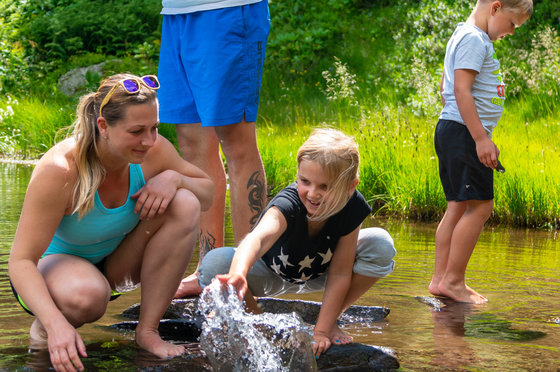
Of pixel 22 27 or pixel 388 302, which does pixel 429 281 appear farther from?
pixel 22 27

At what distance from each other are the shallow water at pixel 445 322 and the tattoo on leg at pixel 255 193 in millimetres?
523

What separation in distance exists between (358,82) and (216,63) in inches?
289

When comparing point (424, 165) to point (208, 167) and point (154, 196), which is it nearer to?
point (208, 167)

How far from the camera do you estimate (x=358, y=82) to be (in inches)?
432

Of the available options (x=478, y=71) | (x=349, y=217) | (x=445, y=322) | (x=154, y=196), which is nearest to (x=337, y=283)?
(x=349, y=217)

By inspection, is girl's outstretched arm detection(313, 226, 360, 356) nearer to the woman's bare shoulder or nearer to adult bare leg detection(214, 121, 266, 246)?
adult bare leg detection(214, 121, 266, 246)

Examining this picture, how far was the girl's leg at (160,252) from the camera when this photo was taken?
312 cm

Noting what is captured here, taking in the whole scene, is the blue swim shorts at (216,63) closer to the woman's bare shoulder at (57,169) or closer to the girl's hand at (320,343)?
the woman's bare shoulder at (57,169)

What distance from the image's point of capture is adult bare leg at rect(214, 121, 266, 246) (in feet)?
12.7

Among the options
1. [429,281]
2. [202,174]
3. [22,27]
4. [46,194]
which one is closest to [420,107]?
[429,281]

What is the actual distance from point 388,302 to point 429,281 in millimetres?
536

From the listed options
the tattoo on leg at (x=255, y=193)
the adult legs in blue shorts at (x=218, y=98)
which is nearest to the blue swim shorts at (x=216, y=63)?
the adult legs in blue shorts at (x=218, y=98)

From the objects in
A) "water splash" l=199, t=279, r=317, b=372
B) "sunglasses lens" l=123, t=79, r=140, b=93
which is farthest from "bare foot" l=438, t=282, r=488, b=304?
"sunglasses lens" l=123, t=79, r=140, b=93

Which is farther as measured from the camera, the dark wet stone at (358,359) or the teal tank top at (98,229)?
the teal tank top at (98,229)
